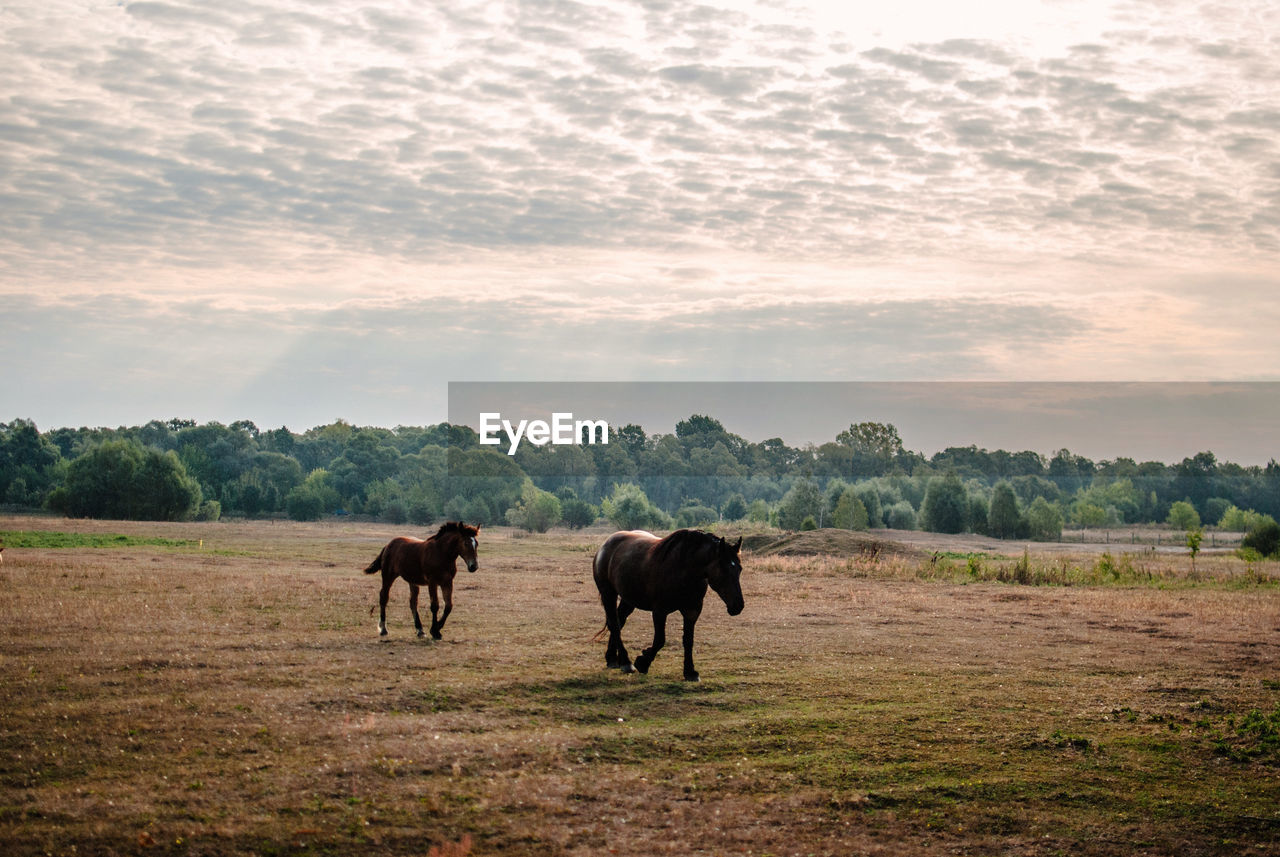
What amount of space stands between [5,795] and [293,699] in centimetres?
406

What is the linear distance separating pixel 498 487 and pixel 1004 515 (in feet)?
197

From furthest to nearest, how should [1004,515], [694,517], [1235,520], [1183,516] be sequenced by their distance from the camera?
[694,517] → [1183,516] → [1235,520] → [1004,515]

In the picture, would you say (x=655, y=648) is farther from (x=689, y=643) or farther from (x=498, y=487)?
(x=498, y=487)

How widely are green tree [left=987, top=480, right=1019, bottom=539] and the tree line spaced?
158 mm

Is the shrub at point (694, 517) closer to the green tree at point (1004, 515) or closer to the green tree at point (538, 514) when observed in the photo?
the green tree at point (538, 514)

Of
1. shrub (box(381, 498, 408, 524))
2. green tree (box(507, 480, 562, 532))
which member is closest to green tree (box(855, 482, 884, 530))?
green tree (box(507, 480, 562, 532))

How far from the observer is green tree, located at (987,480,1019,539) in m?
112

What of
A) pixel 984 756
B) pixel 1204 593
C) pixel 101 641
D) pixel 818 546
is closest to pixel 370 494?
pixel 818 546

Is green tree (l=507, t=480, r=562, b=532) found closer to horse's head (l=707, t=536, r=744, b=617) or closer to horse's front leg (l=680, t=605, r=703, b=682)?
horse's front leg (l=680, t=605, r=703, b=682)

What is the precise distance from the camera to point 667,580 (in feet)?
51.4

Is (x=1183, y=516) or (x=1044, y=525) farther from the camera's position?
(x=1183, y=516)

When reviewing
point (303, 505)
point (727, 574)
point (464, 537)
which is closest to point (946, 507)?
point (303, 505)

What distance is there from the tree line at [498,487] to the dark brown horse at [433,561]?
74.6m

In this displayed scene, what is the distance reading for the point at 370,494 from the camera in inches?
4761
